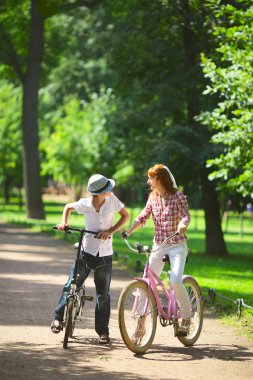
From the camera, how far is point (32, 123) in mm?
35844

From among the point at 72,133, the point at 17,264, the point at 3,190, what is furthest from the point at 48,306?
the point at 3,190

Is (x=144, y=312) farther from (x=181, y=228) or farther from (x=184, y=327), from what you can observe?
(x=181, y=228)

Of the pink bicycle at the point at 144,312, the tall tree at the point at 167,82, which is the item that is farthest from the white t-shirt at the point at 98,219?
the tall tree at the point at 167,82

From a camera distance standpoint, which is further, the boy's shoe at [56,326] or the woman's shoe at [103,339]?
the woman's shoe at [103,339]

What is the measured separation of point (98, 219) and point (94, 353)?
1.34 m

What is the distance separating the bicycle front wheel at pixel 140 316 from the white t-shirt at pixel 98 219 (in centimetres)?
62

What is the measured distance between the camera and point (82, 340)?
9078 mm

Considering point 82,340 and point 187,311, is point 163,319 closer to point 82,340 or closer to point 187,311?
point 187,311

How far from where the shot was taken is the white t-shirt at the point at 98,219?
8984mm

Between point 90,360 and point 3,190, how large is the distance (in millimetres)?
60721

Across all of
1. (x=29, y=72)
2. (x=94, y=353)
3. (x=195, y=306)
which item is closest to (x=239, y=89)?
(x=195, y=306)

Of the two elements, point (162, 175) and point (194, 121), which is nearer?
point (162, 175)

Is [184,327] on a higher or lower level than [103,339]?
higher

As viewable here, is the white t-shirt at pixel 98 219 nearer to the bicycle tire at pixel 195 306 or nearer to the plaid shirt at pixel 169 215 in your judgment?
the plaid shirt at pixel 169 215
